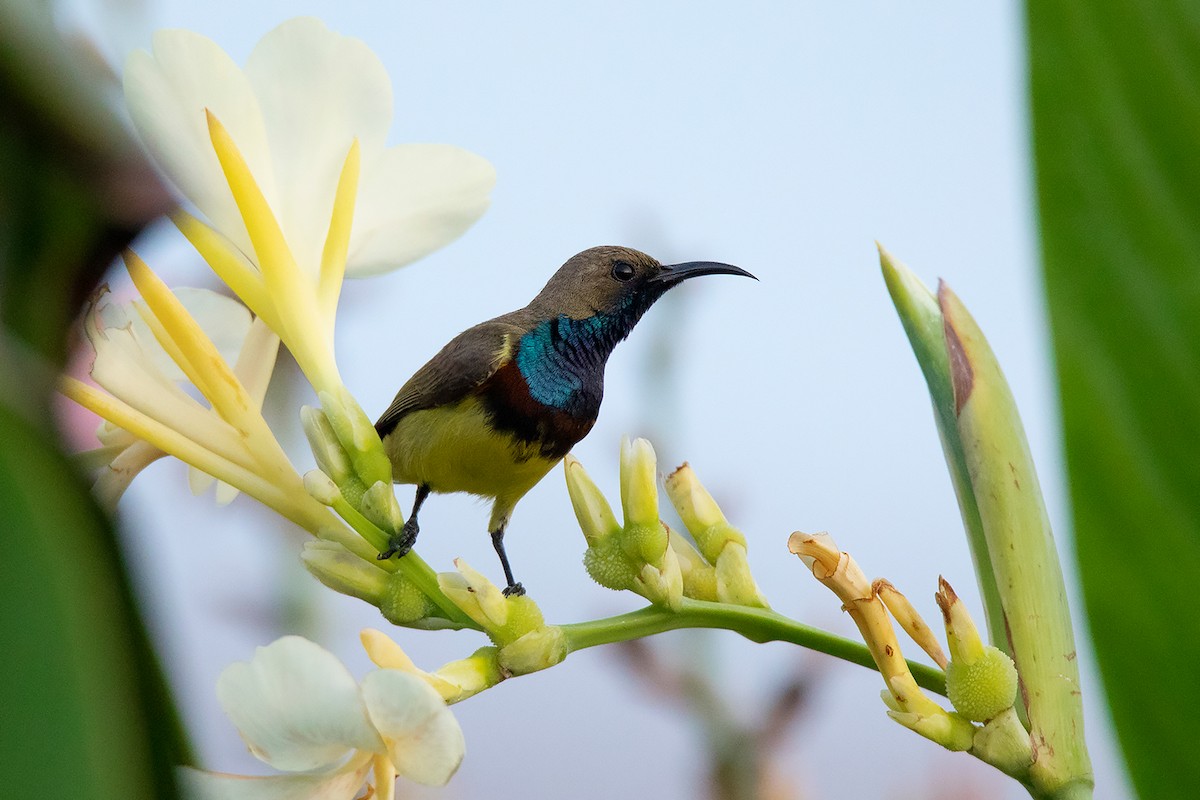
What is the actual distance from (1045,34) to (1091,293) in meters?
0.14

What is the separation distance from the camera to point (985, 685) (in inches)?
21.4

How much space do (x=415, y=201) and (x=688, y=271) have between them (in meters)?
0.37

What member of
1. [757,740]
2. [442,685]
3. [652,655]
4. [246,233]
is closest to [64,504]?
[442,685]

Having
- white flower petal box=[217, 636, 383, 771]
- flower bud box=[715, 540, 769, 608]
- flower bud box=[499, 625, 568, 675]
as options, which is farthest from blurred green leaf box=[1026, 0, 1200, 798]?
white flower petal box=[217, 636, 383, 771]

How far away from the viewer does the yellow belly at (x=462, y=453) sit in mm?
918

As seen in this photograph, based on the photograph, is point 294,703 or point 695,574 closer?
point 294,703

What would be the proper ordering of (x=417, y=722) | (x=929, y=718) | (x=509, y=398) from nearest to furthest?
(x=417, y=722) → (x=929, y=718) → (x=509, y=398)

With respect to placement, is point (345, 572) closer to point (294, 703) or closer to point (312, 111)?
point (294, 703)

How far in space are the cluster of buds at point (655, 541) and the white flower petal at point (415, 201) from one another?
19 cm

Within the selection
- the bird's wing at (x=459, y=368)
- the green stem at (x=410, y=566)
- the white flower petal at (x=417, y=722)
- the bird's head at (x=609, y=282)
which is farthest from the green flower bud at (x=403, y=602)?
the bird's head at (x=609, y=282)

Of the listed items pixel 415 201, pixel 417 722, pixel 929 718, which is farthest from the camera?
pixel 415 201

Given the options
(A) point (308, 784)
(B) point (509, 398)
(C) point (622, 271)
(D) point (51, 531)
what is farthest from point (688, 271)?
(D) point (51, 531)

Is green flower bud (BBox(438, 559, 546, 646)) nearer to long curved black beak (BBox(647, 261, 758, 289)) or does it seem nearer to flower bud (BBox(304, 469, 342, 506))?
flower bud (BBox(304, 469, 342, 506))

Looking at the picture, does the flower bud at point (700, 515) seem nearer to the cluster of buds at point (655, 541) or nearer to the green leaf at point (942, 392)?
the cluster of buds at point (655, 541)
